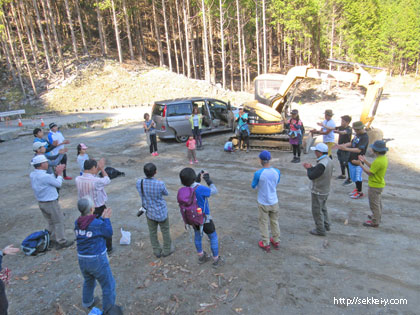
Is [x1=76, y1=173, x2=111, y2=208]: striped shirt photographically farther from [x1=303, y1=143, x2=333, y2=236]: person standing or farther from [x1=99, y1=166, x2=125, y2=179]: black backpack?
[x1=99, y1=166, x2=125, y2=179]: black backpack

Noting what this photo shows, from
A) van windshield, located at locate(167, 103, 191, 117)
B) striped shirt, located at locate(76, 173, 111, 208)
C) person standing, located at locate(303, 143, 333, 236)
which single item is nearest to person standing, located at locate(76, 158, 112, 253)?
striped shirt, located at locate(76, 173, 111, 208)

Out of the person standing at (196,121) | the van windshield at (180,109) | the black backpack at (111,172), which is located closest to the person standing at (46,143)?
the black backpack at (111,172)

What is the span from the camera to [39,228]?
6344 millimetres

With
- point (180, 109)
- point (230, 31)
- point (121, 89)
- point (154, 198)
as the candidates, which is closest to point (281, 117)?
point (180, 109)

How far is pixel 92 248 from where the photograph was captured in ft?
11.4

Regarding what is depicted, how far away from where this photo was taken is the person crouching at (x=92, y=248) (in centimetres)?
346

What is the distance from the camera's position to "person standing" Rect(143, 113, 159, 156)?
11203 mm

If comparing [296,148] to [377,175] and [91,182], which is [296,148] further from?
[91,182]

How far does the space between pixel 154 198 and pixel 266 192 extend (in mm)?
1839

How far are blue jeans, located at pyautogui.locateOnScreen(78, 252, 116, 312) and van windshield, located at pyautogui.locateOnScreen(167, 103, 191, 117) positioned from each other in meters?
9.57

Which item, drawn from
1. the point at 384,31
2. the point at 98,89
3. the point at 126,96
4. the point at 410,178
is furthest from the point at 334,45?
the point at 410,178

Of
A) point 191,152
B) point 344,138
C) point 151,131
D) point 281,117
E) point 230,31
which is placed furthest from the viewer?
point 230,31

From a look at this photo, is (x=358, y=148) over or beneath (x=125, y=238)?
over

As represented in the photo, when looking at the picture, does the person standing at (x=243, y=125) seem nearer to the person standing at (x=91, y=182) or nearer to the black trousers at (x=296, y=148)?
the black trousers at (x=296, y=148)
